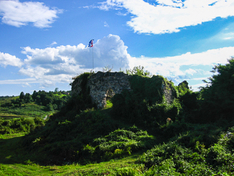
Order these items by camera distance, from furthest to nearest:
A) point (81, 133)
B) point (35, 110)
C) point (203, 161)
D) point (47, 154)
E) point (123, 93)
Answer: point (35, 110), point (123, 93), point (81, 133), point (47, 154), point (203, 161)

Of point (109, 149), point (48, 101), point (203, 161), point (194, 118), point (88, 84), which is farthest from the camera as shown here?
point (48, 101)

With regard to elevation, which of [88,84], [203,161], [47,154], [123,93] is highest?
[88,84]

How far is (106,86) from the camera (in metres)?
17.8

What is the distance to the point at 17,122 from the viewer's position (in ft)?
81.1

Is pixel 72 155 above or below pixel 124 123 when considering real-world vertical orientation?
below

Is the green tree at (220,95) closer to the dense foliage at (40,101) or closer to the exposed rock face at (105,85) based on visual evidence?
the exposed rock face at (105,85)

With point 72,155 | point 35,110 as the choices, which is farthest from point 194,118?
point 35,110

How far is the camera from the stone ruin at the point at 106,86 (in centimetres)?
1753

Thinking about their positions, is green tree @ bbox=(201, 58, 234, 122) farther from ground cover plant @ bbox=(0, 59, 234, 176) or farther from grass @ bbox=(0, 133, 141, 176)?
grass @ bbox=(0, 133, 141, 176)

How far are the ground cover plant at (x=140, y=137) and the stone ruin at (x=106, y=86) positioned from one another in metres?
0.77

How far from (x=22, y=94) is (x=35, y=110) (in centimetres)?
1532

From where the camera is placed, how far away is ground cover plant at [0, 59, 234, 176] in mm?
7031

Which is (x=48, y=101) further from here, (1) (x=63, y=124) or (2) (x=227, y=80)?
(2) (x=227, y=80)

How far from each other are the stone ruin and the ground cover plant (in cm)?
77
